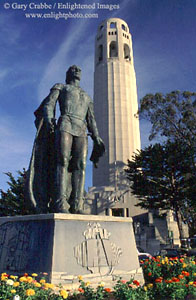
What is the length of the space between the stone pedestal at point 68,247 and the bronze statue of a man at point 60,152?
68 centimetres

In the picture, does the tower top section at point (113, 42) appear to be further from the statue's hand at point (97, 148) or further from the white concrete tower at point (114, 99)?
the statue's hand at point (97, 148)

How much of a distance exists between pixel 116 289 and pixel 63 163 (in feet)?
8.59

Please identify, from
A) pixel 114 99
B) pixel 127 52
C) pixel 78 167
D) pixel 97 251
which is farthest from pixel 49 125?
pixel 127 52

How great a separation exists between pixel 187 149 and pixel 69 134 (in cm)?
1995

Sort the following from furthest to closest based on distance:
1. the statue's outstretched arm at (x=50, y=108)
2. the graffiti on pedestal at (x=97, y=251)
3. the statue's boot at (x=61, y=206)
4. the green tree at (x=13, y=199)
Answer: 1. the green tree at (x=13, y=199)
2. the statue's outstretched arm at (x=50, y=108)
3. the statue's boot at (x=61, y=206)
4. the graffiti on pedestal at (x=97, y=251)

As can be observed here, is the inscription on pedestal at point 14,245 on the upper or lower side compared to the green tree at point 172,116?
lower

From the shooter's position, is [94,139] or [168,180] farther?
[168,180]

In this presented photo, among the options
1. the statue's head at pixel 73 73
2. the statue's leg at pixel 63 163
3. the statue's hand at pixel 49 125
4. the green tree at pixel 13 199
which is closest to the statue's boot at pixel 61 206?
the statue's leg at pixel 63 163

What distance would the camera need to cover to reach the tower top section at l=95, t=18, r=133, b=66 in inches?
1705

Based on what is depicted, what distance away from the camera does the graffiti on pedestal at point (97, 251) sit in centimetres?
447

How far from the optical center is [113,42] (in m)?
44.7

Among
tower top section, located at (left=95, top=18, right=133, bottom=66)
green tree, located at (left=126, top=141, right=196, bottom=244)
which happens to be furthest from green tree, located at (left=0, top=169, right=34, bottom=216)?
tower top section, located at (left=95, top=18, right=133, bottom=66)

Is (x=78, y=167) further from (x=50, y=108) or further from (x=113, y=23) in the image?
(x=113, y=23)

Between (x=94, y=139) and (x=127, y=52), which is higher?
(x=127, y=52)
